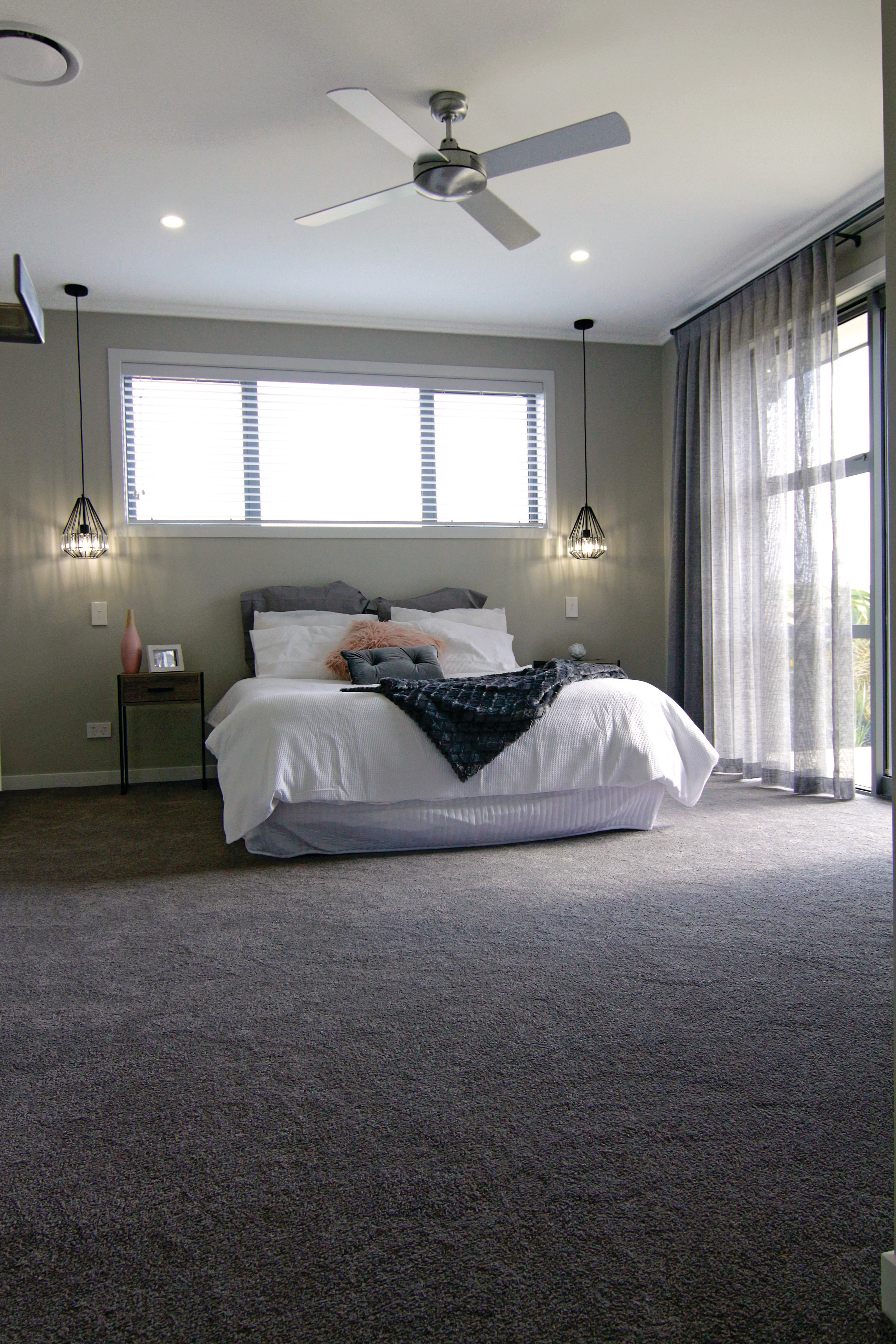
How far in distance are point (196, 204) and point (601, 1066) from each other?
361 centimetres

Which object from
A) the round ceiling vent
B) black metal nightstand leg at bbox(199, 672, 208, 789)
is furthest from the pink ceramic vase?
the round ceiling vent

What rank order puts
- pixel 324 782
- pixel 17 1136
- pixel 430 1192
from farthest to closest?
pixel 324 782 → pixel 17 1136 → pixel 430 1192

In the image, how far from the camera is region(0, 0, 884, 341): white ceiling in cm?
256

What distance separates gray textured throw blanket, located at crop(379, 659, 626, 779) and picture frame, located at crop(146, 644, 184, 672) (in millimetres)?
1933

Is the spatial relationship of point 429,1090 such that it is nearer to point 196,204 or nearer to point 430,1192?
point 430,1192

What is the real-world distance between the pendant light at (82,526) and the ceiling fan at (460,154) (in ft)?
6.85

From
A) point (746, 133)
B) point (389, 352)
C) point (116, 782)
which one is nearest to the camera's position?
point (746, 133)

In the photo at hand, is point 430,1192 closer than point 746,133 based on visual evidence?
Yes

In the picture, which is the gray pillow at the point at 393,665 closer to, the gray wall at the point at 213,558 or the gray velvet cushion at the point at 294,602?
the gray velvet cushion at the point at 294,602

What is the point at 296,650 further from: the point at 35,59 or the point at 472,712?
the point at 35,59

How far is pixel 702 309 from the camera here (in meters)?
4.79

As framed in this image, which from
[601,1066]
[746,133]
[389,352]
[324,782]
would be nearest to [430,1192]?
[601,1066]

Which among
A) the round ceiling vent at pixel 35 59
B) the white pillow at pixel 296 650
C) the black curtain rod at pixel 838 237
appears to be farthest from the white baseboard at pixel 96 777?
the black curtain rod at pixel 838 237

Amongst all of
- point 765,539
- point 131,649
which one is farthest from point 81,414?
point 765,539
